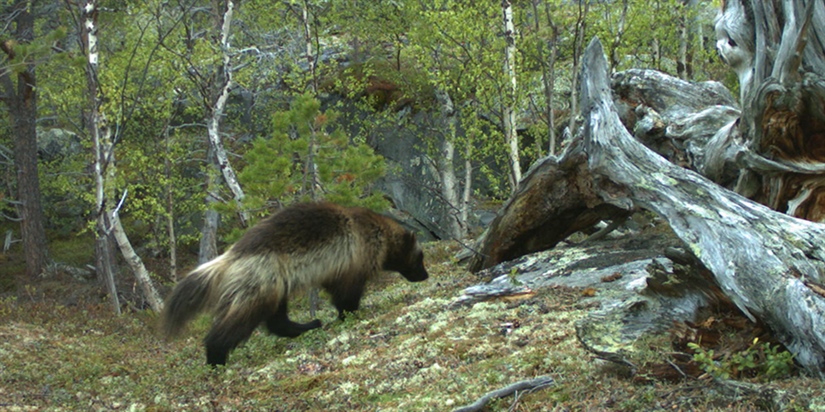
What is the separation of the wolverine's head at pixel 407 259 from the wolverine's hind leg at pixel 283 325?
5.62 feet

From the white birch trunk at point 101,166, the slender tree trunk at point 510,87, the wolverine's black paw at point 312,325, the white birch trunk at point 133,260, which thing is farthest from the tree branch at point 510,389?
the white birch trunk at point 133,260

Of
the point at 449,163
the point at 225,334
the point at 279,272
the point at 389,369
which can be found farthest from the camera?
the point at 449,163

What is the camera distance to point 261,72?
25359mm

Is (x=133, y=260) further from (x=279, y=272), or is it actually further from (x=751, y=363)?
(x=751, y=363)

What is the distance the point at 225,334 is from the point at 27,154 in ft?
62.2

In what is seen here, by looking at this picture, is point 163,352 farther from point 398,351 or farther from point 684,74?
point 684,74

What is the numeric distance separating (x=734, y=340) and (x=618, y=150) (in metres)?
1.97

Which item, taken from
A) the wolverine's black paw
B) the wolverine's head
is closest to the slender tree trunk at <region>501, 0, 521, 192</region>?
the wolverine's head

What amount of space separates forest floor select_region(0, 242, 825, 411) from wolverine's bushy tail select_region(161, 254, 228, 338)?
0.57 m

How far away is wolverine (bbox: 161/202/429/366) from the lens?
25.6 ft

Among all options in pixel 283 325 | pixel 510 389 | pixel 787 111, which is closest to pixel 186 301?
pixel 283 325

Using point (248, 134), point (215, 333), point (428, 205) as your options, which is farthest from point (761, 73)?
point (248, 134)

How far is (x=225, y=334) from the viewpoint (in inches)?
307

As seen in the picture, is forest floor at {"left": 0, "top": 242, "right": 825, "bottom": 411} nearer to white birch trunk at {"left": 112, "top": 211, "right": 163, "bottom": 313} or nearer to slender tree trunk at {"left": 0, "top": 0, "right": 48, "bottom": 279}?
white birch trunk at {"left": 112, "top": 211, "right": 163, "bottom": 313}
